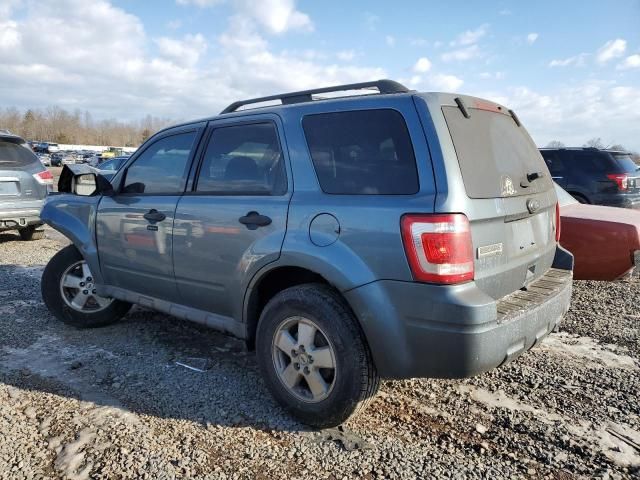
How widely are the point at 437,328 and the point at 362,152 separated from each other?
3.37 ft

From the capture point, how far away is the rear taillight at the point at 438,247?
94.5 inches

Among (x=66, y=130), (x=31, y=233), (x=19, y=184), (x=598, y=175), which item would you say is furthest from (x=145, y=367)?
(x=66, y=130)

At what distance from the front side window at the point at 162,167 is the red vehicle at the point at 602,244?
378 centimetres

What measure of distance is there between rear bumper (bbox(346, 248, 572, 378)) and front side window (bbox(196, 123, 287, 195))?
972mm

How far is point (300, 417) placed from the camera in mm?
2930

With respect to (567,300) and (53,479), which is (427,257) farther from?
(53,479)

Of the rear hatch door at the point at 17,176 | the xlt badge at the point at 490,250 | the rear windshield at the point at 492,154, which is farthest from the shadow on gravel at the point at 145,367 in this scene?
the rear hatch door at the point at 17,176

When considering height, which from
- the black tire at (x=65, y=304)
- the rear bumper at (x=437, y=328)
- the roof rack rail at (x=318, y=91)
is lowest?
the black tire at (x=65, y=304)

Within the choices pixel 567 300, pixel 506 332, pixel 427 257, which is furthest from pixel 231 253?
pixel 567 300

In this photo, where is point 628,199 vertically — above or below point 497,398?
above

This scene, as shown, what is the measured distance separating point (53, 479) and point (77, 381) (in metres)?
1.11

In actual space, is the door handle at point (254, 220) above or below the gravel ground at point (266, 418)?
above

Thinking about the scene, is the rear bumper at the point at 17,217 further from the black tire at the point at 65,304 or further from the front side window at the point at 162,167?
the front side window at the point at 162,167

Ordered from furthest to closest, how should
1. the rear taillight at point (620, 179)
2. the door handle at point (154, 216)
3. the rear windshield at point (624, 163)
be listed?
the rear windshield at point (624, 163)
the rear taillight at point (620, 179)
the door handle at point (154, 216)
